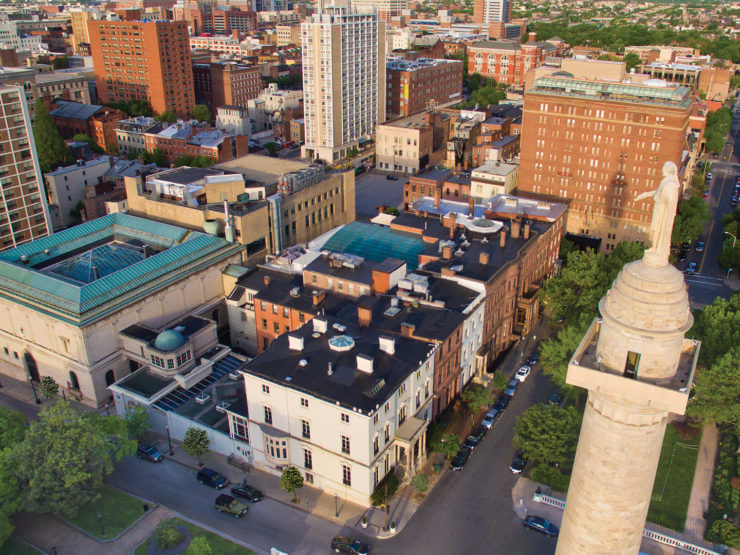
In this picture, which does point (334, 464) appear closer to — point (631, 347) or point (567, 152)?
point (631, 347)

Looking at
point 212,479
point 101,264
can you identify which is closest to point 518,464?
point 212,479

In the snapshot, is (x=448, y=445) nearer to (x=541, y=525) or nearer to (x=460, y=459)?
(x=460, y=459)

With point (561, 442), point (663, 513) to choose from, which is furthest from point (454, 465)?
point (663, 513)

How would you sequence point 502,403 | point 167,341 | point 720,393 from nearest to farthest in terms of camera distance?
point 720,393
point 167,341
point 502,403

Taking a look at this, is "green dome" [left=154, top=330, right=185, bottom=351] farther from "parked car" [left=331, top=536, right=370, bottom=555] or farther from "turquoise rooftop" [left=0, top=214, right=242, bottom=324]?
"parked car" [left=331, top=536, right=370, bottom=555]

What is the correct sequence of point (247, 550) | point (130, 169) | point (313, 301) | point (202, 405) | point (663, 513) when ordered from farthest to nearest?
point (130, 169) → point (313, 301) → point (202, 405) → point (663, 513) → point (247, 550)

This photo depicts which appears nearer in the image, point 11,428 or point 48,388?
point 11,428

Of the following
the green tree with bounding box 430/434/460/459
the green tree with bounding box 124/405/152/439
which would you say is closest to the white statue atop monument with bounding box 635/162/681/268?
the green tree with bounding box 430/434/460/459
